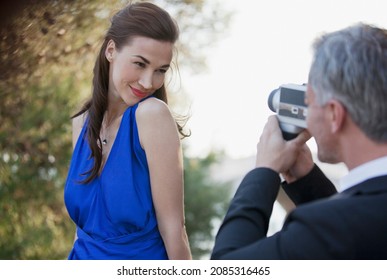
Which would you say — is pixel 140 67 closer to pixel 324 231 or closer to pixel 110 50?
pixel 110 50

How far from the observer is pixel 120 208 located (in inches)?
60.4

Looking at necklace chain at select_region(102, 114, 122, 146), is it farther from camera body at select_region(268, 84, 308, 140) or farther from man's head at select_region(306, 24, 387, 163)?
man's head at select_region(306, 24, 387, 163)

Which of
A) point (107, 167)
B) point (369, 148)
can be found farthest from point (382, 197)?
point (107, 167)

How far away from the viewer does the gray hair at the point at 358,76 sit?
1064 mm

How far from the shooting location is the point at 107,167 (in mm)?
1597

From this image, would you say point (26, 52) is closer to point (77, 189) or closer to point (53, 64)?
point (53, 64)

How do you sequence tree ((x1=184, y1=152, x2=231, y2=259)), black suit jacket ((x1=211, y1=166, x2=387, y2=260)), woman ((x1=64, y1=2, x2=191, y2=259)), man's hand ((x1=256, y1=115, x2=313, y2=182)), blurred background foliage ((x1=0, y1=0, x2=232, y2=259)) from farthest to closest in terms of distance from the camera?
tree ((x1=184, y1=152, x2=231, y2=259))
blurred background foliage ((x1=0, y1=0, x2=232, y2=259))
woman ((x1=64, y1=2, x2=191, y2=259))
man's hand ((x1=256, y1=115, x2=313, y2=182))
black suit jacket ((x1=211, y1=166, x2=387, y2=260))

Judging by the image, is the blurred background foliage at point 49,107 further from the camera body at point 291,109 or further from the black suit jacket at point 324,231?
the black suit jacket at point 324,231

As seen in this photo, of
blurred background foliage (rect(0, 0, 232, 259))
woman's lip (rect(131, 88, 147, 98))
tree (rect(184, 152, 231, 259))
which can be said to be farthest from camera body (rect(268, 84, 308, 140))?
tree (rect(184, 152, 231, 259))

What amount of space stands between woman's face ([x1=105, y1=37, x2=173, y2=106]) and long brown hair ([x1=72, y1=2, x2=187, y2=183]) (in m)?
0.02

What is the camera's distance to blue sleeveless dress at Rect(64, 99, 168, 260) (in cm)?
154

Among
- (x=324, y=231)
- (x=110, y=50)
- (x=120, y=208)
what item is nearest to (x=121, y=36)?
(x=110, y=50)
